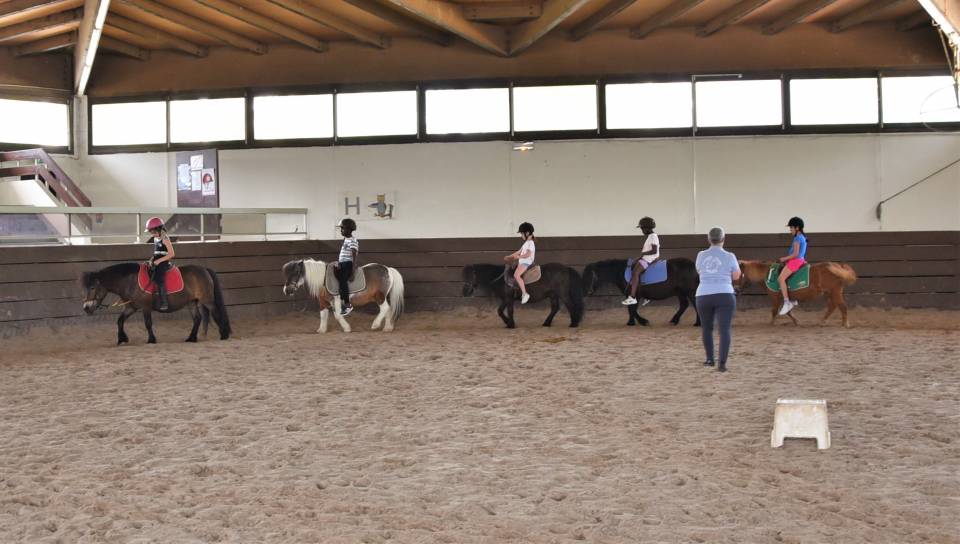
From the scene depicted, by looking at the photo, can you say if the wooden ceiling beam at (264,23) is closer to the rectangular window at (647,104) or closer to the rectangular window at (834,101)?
the rectangular window at (647,104)

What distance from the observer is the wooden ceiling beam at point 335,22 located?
1281 centimetres

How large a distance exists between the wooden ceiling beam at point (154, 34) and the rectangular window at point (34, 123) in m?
2.20

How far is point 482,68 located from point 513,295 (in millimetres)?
4036

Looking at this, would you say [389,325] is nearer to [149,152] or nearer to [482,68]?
[482,68]

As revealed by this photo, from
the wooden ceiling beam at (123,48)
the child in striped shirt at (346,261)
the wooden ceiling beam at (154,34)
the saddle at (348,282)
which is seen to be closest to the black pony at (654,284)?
the saddle at (348,282)

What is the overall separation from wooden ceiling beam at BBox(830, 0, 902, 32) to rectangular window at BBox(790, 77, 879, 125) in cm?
79

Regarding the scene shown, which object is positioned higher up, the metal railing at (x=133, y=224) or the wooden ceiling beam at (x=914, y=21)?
the wooden ceiling beam at (x=914, y=21)

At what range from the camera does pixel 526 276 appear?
12.3 m

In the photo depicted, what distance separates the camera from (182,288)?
1098 cm

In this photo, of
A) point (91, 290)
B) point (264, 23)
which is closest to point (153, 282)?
point (91, 290)

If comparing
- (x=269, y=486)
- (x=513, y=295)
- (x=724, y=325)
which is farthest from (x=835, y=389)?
(x=513, y=295)

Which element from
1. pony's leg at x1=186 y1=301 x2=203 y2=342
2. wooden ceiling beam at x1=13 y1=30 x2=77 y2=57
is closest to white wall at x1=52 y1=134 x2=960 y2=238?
wooden ceiling beam at x1=13 y1=30 x2=77 y2=57

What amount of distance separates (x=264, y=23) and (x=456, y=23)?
2.85 metres

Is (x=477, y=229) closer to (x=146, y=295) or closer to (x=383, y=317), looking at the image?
(x=383, y=317)
